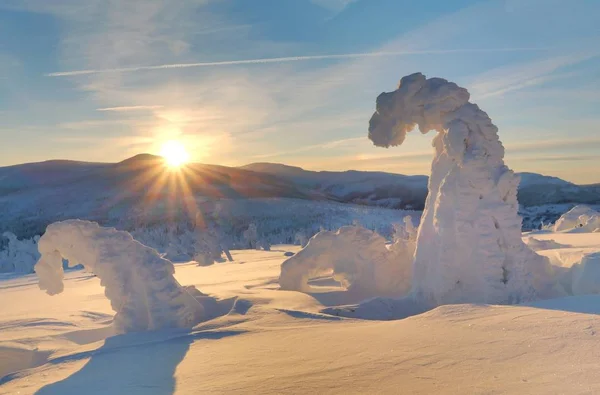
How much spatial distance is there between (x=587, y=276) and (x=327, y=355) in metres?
5.32

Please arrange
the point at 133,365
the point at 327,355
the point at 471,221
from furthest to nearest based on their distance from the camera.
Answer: the point at 471,221
the point at 133,365
the point at 327,355

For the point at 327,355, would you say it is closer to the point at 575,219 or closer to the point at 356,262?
the point at 356,262

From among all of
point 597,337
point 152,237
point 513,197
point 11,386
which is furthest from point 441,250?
point 152,237

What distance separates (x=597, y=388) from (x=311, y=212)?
5784cm

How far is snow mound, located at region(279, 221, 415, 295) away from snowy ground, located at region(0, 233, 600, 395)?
2578 millimetres

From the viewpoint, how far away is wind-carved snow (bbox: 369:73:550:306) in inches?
314

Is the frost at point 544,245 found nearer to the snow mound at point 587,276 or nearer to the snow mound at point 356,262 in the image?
the snow mound at point 356,262

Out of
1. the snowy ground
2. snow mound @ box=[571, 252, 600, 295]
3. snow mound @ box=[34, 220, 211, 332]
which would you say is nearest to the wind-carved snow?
snow mound @ box=[571, 252, 600, 295]

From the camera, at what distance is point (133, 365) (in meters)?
5.23

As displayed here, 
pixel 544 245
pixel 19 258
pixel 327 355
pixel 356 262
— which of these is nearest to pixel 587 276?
pixel 356 262

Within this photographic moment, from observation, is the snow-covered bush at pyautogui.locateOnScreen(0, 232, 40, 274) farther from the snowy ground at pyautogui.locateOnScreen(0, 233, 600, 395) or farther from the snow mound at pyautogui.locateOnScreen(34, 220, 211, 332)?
the snowy ground at pyautogui.locateOnScreen(0, 233, 600, 395)

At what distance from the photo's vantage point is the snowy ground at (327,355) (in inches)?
139

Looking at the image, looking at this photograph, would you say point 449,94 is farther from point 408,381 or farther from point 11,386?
point 11,386

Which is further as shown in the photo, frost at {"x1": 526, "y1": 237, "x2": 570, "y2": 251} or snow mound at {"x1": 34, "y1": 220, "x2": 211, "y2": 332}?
frost at {"x1": 526, "y1": 237, "x2": 570, "y2": 251}
